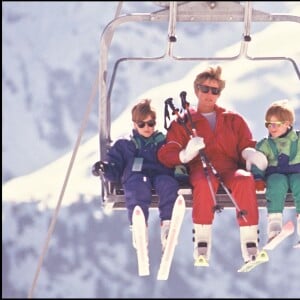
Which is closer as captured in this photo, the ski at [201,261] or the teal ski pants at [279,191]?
the ski at [201,261]

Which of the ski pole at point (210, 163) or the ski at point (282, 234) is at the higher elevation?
the ski pole at point (210, 163)

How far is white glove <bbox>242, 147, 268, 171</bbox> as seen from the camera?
329 inches

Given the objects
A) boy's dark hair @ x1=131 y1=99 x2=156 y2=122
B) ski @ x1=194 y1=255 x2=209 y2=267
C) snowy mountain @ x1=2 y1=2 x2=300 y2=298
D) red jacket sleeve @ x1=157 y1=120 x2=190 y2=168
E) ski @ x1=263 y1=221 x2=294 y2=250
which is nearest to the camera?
ski @ x1=194 y1=255 x2=209 y2=267

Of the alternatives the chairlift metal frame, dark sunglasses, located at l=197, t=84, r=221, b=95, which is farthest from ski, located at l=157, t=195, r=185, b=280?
dark sunglasses, located at l=197, t=84, r=221, b=95

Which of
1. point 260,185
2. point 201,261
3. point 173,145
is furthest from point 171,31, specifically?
point 201,261

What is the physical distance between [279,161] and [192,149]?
541mm

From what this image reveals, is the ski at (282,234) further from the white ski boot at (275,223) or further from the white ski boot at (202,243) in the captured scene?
the white ski boot at (202,243)

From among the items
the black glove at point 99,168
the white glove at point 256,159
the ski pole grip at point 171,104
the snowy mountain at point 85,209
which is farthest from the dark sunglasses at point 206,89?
the snowy mountain at point 85,209

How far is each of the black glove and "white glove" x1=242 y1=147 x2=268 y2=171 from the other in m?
0.82

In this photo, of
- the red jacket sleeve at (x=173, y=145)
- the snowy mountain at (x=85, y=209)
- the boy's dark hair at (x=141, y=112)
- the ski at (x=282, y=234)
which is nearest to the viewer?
the ski at (x=282, y=234)

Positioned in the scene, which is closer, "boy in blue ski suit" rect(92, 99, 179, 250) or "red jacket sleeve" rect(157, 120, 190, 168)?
"boy in blue ski suit" rect(92, 99, 179, 250)

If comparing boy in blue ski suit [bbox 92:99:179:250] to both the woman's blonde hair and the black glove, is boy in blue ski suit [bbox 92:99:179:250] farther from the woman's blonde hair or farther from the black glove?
the woman's blonde hair

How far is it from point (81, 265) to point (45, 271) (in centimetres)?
288

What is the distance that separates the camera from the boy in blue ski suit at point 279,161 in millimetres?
8312
